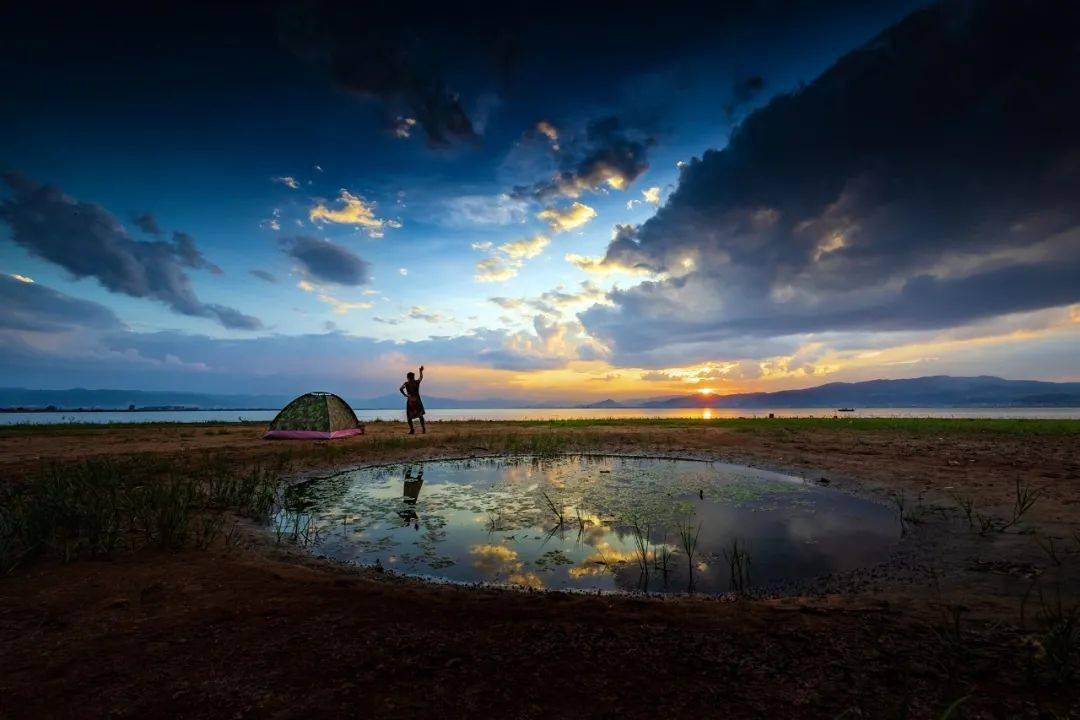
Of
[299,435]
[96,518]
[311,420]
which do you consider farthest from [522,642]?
[311,420]

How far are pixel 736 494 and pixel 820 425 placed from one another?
20.4 metres

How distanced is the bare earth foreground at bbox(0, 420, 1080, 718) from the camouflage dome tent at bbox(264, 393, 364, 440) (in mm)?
14273

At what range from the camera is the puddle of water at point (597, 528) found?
6.57 meters

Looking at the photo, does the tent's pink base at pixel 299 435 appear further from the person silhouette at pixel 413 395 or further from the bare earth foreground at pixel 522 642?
the bare earth foreground at pixel 522 642

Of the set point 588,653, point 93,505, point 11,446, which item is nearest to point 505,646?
point 588,653

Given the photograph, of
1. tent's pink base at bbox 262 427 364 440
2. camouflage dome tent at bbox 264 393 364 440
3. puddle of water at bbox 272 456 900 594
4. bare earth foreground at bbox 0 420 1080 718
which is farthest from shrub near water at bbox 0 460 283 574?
camouflage dome tent at bbox 264 393 364 440

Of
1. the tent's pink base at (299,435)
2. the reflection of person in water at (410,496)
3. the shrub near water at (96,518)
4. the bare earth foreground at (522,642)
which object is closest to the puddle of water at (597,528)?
the reflection of person in water at (410,496)

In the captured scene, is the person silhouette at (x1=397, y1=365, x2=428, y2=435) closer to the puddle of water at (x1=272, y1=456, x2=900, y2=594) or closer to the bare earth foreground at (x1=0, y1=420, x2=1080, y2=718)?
the puddle of water at (x1=272, y1=456, x2=900, y2=594)

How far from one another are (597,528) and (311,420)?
17636 millimetres

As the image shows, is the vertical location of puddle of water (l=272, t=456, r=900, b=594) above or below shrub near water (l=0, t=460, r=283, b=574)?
below

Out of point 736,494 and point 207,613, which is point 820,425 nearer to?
point 736,494

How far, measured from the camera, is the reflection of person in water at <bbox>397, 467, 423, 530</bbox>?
9422 mm

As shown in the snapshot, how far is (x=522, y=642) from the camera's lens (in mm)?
4141

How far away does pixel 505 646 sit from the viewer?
4.07m
